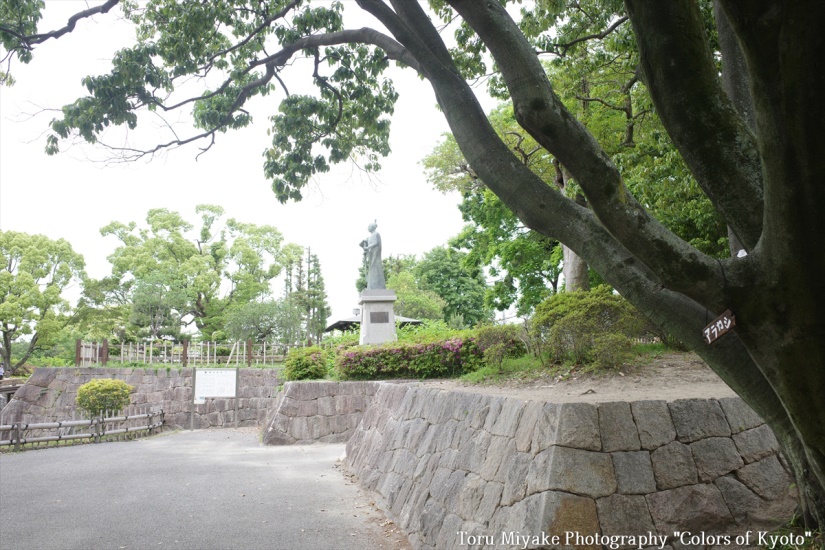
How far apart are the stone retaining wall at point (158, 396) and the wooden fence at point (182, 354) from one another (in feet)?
4.59

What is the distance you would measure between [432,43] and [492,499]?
3.41 metres

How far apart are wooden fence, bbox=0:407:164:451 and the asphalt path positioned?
0.71 metres

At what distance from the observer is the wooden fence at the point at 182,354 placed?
2080 cm

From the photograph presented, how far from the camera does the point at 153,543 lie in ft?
17.6

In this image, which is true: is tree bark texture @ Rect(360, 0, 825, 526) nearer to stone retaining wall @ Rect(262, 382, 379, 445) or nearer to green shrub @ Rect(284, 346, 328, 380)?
stone retaining wall @ Rect(262, 382, 379, 445)

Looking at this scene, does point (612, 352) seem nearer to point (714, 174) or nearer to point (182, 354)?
point (714, 174)

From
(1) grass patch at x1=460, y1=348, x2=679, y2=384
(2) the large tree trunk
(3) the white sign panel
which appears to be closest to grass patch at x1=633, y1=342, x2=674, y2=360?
(1) grass patch at x1=460, y1=348, x2=679, y2=384

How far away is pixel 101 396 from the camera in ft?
46.4

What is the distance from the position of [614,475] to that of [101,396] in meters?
13.9

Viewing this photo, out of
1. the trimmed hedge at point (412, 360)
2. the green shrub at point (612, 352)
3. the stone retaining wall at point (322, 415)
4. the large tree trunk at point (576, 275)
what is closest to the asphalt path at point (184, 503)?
the stone retaining wall at point (322, 415)

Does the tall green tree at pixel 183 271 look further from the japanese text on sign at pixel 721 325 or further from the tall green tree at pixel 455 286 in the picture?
the japanese text on sign at pixel 721 325

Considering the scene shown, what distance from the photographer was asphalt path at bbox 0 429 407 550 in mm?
5496

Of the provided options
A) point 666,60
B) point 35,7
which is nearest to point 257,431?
point 35,7

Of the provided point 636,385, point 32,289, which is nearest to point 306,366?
point 636,385
